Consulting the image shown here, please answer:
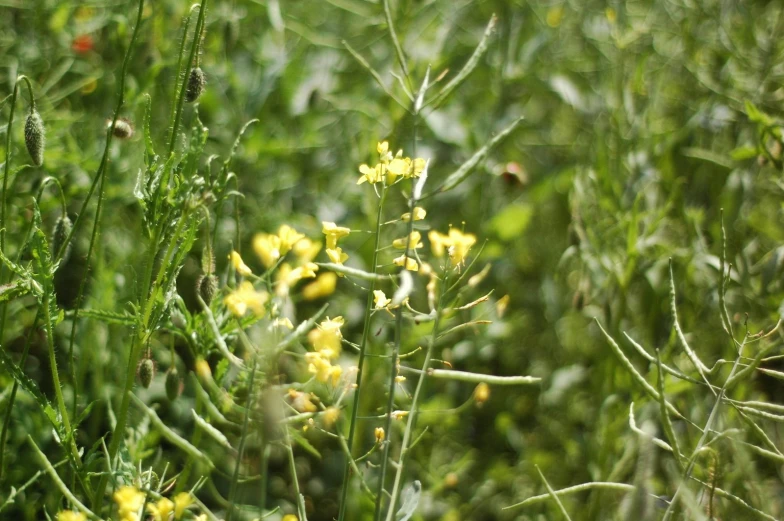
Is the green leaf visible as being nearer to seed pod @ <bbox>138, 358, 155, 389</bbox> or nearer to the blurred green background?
the blurred green background

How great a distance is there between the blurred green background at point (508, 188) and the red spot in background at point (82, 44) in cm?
1

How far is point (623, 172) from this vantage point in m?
1.76

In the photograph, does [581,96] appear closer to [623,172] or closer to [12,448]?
[623,172]

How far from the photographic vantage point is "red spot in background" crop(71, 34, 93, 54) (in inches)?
66.8

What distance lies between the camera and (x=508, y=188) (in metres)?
2.02

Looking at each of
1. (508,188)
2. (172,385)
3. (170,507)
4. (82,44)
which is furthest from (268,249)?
(508,188)

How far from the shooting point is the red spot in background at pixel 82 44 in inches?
66.8

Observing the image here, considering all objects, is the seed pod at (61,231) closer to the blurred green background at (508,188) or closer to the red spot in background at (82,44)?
the blurred green background at (508,188)

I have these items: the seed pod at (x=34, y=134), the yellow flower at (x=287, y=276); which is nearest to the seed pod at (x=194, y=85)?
the seed pod at (x=34, y=134)

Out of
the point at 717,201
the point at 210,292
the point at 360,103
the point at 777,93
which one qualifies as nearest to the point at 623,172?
the point at 717,201

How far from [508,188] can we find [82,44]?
104 cm

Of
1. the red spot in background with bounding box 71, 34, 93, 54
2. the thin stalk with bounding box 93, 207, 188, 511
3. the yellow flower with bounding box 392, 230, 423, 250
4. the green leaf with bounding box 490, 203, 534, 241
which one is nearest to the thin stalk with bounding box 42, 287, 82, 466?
the thin stalk with bounding box 93, 207, 188, 511

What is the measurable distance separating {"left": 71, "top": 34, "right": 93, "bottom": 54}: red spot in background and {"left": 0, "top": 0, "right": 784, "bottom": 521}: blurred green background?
13 millimetres

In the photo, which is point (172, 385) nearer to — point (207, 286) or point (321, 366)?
point (207, 286)
